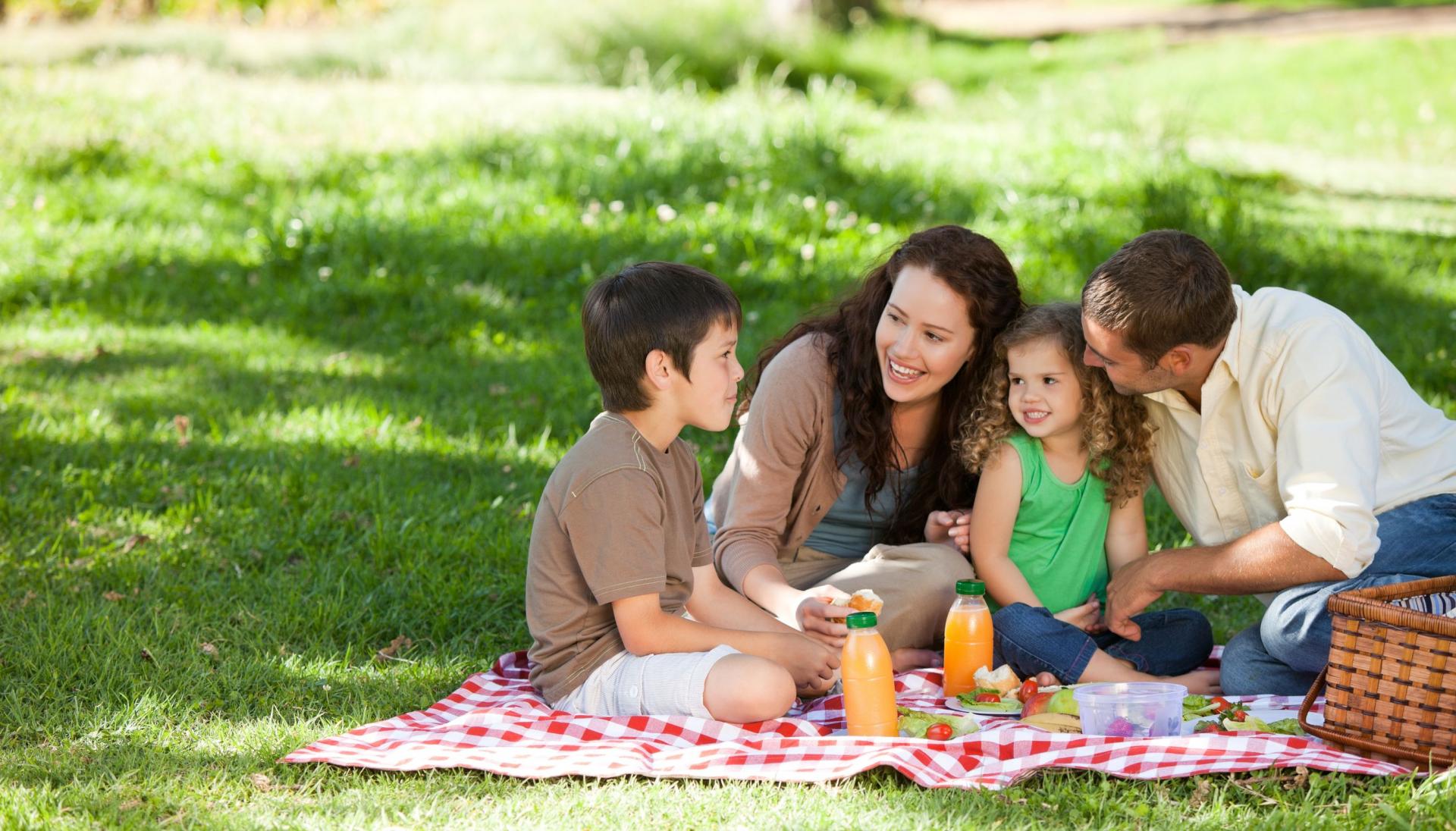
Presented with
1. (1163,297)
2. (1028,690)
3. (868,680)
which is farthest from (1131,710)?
(1163,297)

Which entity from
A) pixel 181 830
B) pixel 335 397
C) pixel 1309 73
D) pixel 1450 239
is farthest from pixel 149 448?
pixel 1309 73

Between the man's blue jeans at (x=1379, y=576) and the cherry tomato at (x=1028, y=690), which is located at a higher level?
the man's blue jeans at (x=1379, y=576)

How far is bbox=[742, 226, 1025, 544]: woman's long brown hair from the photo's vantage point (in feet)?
11.5

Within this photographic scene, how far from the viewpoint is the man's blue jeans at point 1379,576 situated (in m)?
3.17

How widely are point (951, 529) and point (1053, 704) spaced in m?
0.68

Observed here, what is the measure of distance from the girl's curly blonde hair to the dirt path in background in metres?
14.2

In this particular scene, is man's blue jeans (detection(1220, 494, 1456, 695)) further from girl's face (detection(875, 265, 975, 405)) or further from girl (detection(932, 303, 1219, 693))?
girl's face (detection(875, 265, 975, 405))

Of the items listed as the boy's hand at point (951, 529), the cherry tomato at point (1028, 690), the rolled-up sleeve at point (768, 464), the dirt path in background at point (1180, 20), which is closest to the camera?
the cherry tomato at point (1028, 690)

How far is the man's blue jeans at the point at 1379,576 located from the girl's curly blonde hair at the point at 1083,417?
20.6 inches

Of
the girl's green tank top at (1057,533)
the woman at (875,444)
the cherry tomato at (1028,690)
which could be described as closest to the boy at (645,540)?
the woman at (875,444)

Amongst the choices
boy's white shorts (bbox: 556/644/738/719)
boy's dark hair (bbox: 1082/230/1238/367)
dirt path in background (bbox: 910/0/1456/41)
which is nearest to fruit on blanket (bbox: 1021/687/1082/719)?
boy's white shorts (bbox: 556/644/738/719)

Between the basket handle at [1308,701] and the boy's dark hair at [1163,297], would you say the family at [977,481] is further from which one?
the basket handle at [1308,701]

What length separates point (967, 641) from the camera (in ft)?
11.1

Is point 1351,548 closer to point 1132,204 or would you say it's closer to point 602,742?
point 602,742
